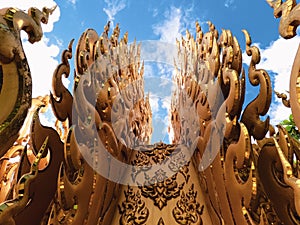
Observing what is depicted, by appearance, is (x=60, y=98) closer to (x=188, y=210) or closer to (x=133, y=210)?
(x=133, y=210)

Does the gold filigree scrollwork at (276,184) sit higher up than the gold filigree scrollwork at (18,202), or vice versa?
the gold filigree scrollwork at (276,184)

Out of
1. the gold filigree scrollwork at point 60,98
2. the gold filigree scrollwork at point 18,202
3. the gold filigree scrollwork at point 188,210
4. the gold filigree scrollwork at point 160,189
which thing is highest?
the gold filigree scrollwork at point 60,98

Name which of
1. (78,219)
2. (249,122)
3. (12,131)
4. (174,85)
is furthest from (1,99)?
(174,85)

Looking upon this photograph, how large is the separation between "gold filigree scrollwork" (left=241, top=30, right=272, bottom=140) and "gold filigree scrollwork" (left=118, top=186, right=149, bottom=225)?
1.31 feet

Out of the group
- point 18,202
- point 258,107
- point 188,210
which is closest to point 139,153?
point 188,210

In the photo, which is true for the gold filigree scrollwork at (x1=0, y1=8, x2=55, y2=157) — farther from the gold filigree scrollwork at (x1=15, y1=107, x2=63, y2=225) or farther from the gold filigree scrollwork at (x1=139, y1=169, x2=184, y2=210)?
the gold filigree scrollwork at (x1=139, y1=169, x2=184, y2=210)

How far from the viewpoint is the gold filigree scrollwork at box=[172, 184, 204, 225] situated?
0.96m

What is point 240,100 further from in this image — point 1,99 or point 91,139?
point 1,99

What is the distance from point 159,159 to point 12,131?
32.7 inches

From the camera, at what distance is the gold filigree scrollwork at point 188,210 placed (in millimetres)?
963

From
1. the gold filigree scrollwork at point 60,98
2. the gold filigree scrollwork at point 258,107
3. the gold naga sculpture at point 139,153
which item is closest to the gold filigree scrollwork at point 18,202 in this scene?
the gold naga sculpture at point 139,153

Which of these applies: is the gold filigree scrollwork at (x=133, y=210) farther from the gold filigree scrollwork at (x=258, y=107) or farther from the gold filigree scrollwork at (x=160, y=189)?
the gold filigree scrollwork at (x=258, y=107)

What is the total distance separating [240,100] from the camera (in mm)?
944

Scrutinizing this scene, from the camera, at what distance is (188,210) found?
3.27 ft
